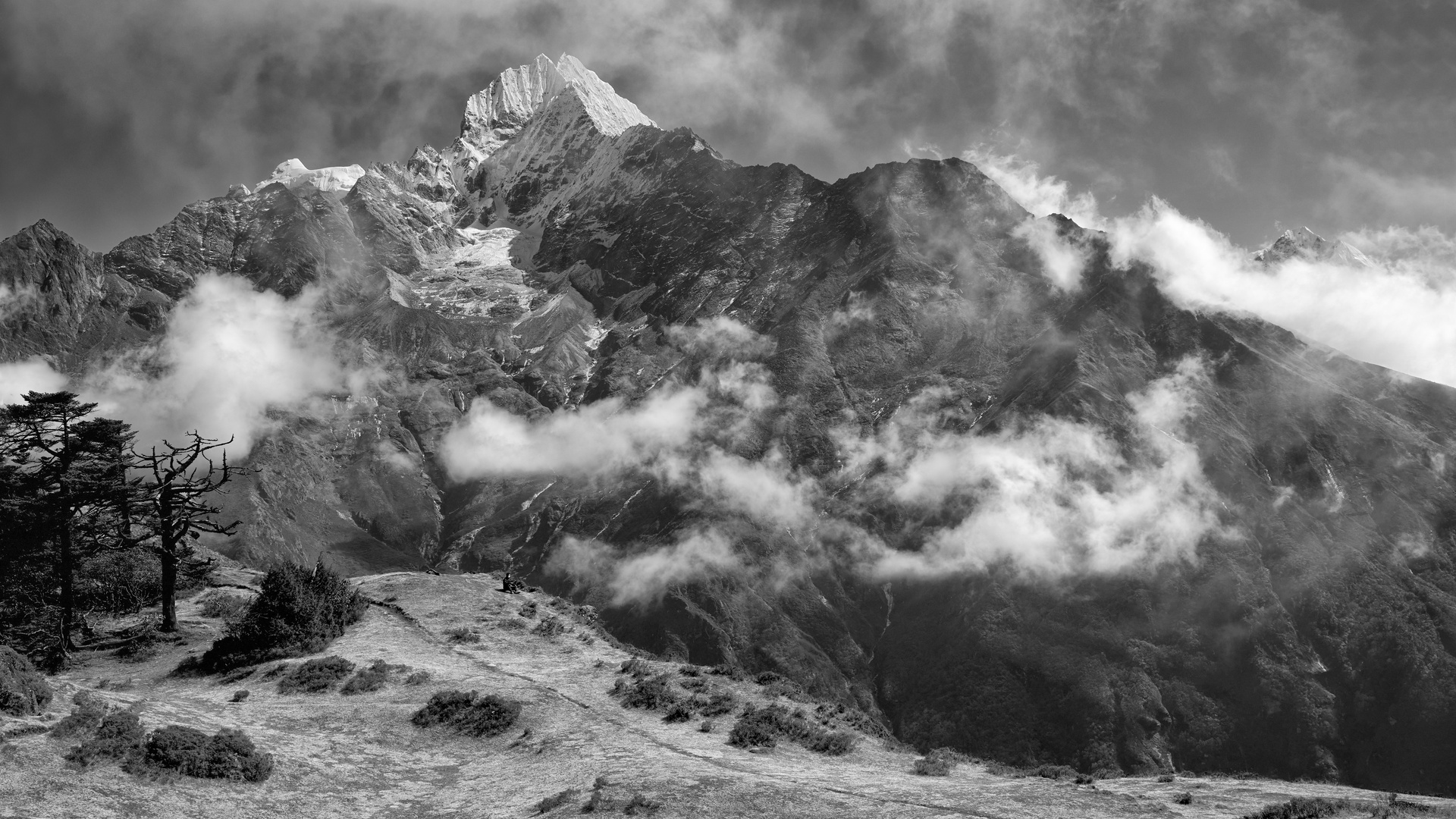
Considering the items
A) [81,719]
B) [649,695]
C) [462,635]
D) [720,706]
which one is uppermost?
[462,635]

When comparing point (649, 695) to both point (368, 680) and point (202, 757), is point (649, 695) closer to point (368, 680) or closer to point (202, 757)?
point (368, 680)

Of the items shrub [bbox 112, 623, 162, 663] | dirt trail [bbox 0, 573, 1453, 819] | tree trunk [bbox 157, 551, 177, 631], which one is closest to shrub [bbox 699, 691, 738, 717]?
dirt trail [bbox 0, 573, 1453, 819]

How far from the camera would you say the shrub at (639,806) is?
2502 centimetres

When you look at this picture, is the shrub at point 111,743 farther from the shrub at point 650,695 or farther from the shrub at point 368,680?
the shrub at point 650,695

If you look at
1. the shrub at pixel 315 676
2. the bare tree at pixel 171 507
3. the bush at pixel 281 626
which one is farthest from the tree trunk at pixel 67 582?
the shrub at pixel 315 676

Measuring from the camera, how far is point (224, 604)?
54719 mm

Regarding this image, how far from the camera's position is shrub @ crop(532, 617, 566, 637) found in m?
51.8

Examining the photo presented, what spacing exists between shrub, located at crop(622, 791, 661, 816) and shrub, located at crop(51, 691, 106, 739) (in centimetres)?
1533

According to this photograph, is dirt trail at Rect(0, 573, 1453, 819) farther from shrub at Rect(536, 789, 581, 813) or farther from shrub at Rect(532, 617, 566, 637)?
shrub at Rect(532, 617, 566, 637)

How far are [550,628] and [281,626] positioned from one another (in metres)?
13.8

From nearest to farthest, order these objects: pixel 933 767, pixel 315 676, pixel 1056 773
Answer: pixel 1056 773 → pixel 933 767 → pixel 315 676

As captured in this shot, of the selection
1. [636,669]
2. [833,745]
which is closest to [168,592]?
[636,669]

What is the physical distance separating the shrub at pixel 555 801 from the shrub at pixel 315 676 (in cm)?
1603

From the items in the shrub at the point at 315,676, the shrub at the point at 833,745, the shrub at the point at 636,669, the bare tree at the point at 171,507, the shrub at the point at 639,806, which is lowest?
the shrub at the point at 639,806
